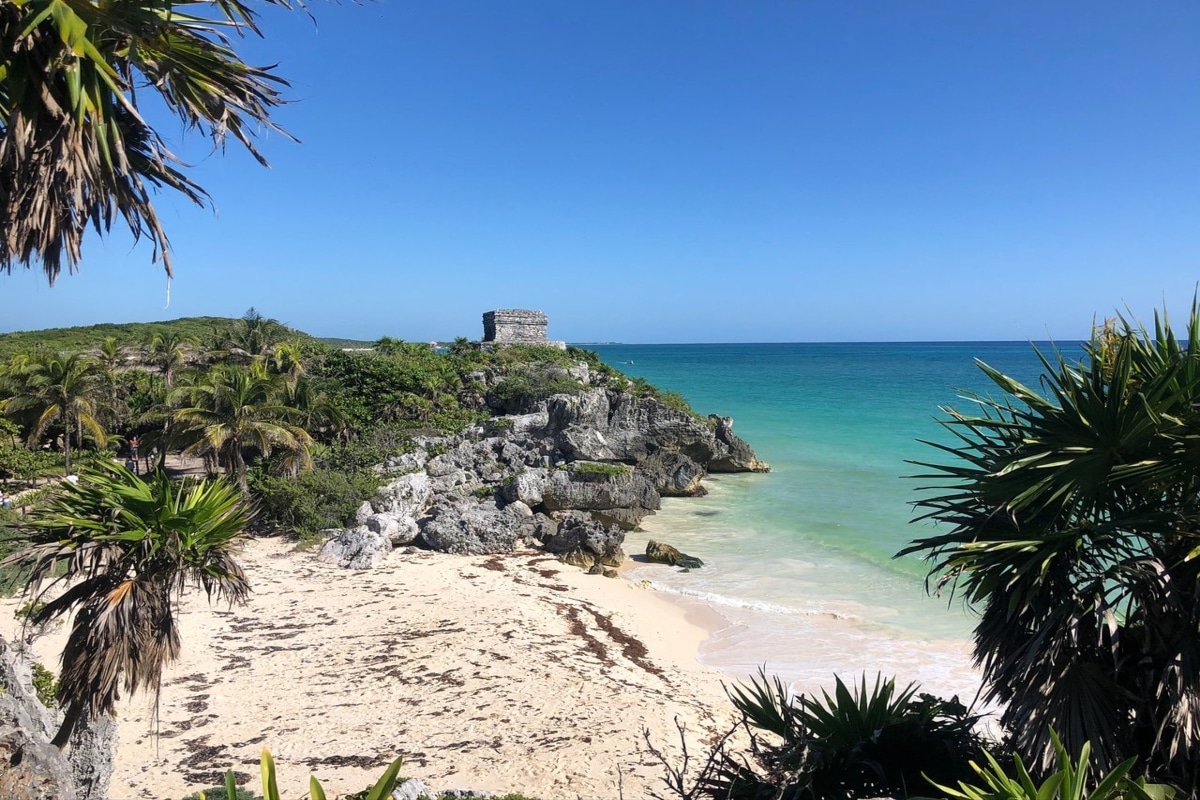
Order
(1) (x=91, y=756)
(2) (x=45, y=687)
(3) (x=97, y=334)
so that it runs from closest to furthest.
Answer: (1) (x=91, y=756), (2) (x=45, y=687), (3) (x=97, y=334)

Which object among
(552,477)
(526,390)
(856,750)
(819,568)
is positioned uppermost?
(526,390)

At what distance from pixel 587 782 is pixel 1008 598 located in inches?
198

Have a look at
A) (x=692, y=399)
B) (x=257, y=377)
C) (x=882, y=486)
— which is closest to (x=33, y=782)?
(x=257, y=377)

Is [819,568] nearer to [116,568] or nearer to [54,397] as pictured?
[116,568]

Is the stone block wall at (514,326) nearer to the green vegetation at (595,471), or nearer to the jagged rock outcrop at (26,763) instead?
the green vegetation at (595,471)

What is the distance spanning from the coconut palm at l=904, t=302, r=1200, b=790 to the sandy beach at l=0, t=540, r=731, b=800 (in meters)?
2.70

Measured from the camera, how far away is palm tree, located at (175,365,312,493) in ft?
50.7

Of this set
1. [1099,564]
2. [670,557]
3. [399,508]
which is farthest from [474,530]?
[1099,564]

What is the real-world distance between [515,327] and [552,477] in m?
17.3

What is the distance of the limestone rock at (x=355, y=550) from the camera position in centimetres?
1452

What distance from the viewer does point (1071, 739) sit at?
318 cm

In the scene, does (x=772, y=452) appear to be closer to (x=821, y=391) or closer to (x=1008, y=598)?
(x=1008, y=598)

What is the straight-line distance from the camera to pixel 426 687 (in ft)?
29.8

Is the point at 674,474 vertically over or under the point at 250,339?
under
